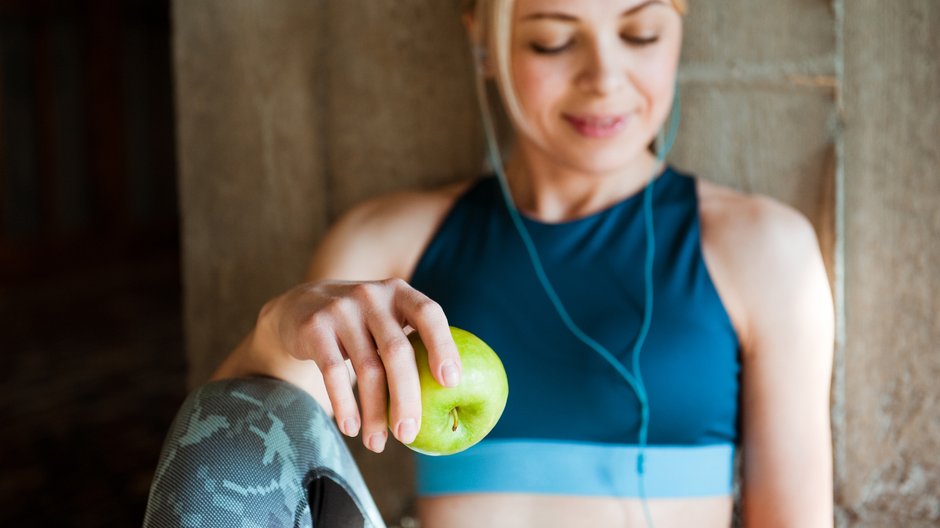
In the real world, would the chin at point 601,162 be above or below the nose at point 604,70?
below

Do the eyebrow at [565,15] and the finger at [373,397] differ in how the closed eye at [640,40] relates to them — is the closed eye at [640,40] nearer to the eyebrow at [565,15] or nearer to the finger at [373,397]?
the eyebrow at [565,15]

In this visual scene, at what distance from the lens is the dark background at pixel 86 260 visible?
3.12 meters

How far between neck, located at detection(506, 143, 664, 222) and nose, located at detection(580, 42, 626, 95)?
0.16 m

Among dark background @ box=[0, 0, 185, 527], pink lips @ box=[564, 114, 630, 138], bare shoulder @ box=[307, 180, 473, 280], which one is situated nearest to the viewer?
pink lips @ box=[564, 114, 630, 138]

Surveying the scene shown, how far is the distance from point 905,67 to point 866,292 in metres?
0.40

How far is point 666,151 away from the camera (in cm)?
152

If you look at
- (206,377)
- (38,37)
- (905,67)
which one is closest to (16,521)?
(206,377)

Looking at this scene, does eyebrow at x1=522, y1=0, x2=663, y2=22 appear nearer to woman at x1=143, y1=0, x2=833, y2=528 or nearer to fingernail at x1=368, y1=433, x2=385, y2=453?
woman at x1=143, y1=0, x2=833, y2=528

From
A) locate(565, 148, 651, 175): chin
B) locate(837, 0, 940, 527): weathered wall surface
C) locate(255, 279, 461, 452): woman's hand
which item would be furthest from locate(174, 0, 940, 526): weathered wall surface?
locate(255, 279, 461, 452): woman's hand

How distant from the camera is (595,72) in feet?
4.30

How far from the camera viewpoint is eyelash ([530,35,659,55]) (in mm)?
1325

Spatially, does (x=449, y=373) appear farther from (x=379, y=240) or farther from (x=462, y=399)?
(x=379, y=240)

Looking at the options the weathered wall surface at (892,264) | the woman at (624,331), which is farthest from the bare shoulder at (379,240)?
the weathered wall surface at (892,264)

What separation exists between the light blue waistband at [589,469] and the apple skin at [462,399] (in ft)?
1.12
